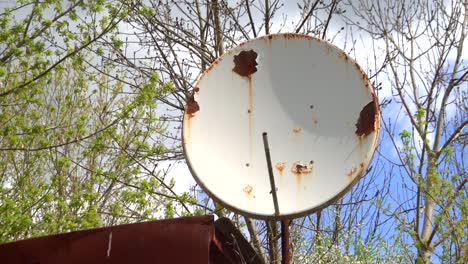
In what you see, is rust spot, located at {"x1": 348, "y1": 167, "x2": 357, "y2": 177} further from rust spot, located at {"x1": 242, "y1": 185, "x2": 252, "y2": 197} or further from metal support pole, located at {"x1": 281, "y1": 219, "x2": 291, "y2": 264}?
rust spot, located at {"x1": 242, "y1": 185, "x2": 252, "y2": 197}

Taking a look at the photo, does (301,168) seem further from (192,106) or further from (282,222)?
(192,106)

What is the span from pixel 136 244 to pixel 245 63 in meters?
1.38

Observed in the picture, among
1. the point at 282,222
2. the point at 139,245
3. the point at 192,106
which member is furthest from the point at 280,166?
the point at 139,245

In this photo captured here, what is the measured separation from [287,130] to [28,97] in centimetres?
411

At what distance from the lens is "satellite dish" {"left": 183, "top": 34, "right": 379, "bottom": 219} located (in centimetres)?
400

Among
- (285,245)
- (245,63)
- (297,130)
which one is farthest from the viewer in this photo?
(245,63)

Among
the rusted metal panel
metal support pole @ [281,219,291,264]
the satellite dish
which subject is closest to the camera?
metal support pole @ [281,219,291,264]

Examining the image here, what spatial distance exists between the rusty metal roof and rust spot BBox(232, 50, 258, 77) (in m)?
0.99

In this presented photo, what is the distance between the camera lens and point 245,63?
14.7ft

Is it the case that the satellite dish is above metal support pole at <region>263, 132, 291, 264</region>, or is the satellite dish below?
above

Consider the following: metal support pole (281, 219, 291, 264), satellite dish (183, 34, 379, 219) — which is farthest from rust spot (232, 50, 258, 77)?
metal support pole (281, 219, 291, 264)

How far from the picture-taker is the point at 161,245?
4312mm

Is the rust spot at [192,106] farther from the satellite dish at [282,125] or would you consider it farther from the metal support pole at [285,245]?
the metal support pole at [285,245]

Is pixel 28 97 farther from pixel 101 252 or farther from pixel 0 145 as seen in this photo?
pixel 101 252
